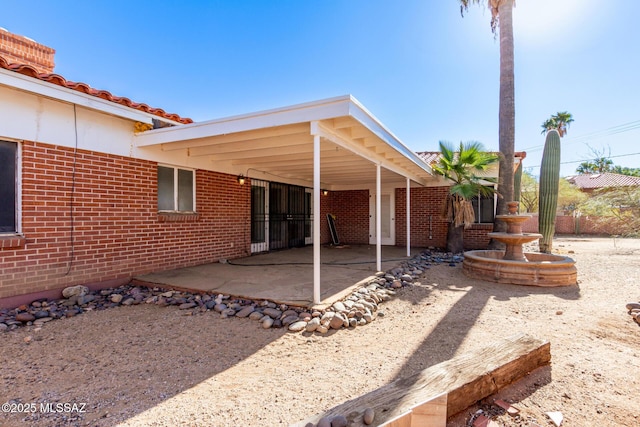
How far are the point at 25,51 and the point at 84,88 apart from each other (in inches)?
131

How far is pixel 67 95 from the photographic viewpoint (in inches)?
157

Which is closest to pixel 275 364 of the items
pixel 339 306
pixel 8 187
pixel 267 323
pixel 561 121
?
pixel 267 323

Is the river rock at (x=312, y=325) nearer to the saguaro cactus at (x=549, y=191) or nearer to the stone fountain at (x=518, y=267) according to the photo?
the stone fountain at (x=518, y=267)

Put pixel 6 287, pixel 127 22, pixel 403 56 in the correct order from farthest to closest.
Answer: pixel 403 56
pixel 127 22
pixel 6 287

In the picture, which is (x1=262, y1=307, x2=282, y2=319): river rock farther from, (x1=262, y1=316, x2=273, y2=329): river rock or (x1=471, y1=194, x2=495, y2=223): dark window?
(x1=471, y1=194, x2=495, y2=223): dark window

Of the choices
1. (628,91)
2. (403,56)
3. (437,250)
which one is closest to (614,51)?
(628,91)

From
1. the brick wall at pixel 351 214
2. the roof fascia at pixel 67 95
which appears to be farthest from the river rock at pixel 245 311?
the brick wall at pixel 351 214

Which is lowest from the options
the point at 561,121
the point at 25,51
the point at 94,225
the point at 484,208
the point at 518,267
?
the point at 518,267

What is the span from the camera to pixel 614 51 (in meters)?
9.82

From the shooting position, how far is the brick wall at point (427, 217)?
10375 mm

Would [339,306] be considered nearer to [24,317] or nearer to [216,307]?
[216,307]

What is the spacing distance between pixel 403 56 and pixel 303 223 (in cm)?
638

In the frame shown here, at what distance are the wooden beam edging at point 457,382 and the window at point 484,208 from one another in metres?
8.14

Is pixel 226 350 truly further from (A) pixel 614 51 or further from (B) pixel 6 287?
(A) pixel 614 51
